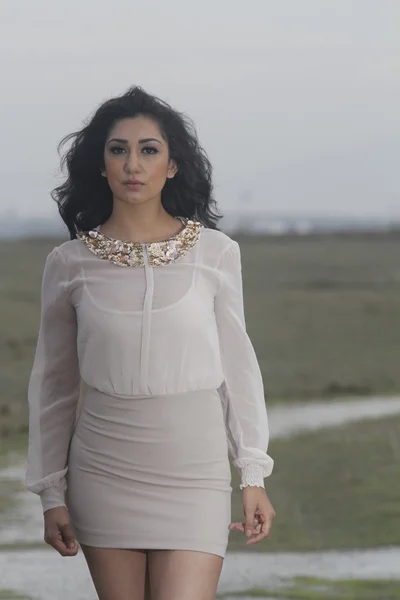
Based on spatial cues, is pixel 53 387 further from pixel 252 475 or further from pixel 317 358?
pixel 317 358

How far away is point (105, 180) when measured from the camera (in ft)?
10.7

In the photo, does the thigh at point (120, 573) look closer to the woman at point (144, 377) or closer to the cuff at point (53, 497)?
the woman at point (144, 377)

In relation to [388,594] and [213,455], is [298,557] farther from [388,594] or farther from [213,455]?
[213,455]

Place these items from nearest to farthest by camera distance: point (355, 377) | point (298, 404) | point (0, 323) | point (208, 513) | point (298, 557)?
point (208, 513)
point (298, 557)
point (298, 404)
point (355, 377)
point (0, 323)

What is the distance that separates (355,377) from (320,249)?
20.4 meters

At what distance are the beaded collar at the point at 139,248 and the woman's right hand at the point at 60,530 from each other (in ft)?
1.65

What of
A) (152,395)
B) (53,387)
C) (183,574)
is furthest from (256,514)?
(53,387)

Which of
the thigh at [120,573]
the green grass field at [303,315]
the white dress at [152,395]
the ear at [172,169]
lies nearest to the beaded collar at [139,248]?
the white dress at [152,395]

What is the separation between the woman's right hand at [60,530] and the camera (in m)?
3.09

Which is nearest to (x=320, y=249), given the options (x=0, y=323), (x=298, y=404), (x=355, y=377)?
(x=0, y=323)

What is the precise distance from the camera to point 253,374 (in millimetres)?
3129

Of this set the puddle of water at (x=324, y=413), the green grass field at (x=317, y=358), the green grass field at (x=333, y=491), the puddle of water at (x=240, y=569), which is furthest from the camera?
the puddle of water at (x=324, y=413)

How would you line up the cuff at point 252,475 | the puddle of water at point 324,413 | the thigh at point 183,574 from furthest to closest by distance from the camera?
1. the puddle of water at point 324,413
2. the cuff at point 252,475
3. the thigh at point 183,574

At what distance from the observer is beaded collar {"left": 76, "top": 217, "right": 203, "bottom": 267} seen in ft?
10.2
